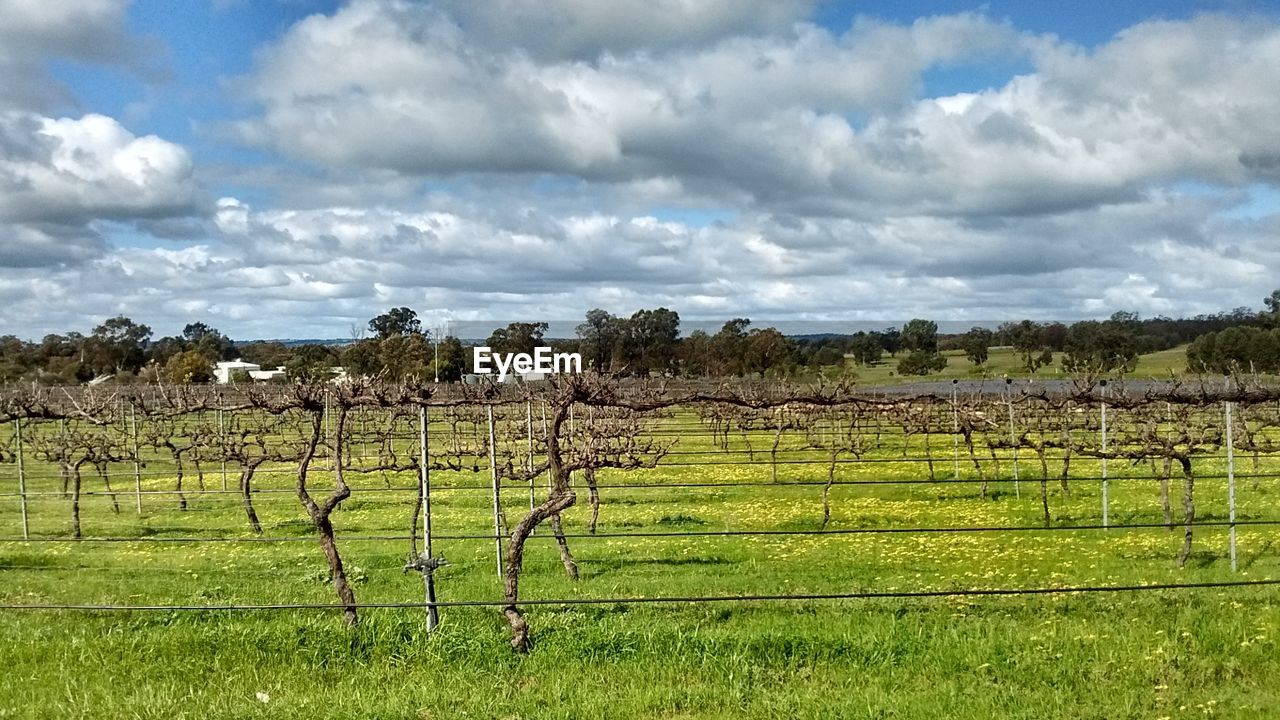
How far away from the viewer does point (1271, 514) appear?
53.3ft

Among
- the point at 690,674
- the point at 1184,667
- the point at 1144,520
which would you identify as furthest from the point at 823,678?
the point at 1144,520

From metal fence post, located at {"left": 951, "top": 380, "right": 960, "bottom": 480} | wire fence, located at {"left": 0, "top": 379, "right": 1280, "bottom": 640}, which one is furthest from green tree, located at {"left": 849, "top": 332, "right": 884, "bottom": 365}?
metal fence post, located at {"left": 951, "top": 380, "right": 960, "bottom": 480}

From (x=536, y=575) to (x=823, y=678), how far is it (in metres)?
6.30

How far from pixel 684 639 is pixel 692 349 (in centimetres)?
7050

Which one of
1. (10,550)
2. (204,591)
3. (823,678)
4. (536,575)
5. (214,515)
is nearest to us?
(823,678)

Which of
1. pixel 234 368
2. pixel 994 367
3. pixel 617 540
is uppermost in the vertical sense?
pixel 234 368

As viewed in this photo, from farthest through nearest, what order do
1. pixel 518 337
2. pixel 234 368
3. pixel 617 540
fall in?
pixel 234 368 < pixel 518 337 < pixel 617 540

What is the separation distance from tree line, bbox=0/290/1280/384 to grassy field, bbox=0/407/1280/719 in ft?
153

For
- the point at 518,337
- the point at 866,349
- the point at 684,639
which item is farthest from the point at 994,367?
the point at 684,639

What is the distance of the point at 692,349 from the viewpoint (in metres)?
77.3

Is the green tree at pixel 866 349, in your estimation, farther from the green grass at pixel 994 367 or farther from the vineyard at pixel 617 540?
the vineyard at pixel 617 540

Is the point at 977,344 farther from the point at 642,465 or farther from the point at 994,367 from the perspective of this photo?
the point at 642,465

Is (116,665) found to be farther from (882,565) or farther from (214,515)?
(214,515)

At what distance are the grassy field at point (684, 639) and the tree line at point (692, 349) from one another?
46751 mm
